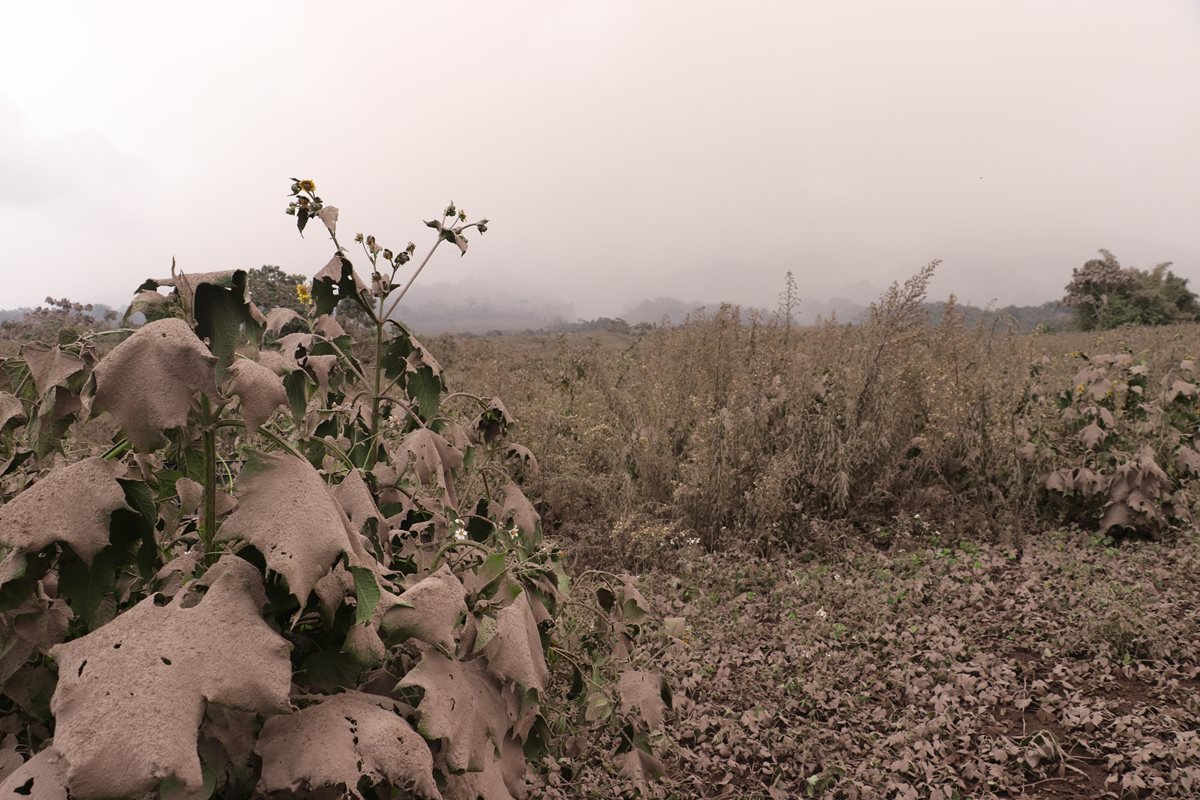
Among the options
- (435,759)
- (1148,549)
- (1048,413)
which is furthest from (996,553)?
(435,759)

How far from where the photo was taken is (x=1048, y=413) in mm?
5500

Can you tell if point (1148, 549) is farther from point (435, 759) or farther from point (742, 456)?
point (435, 759)

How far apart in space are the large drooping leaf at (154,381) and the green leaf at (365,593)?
0.31 m

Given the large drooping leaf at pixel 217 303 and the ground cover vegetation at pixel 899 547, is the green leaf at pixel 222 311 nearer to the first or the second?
the large drooping leaf at pixel 217 303

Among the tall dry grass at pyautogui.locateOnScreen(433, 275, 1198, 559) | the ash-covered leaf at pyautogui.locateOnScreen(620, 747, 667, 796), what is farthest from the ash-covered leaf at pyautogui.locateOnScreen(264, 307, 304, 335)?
the tall dry grass at pyautogui.locateOnScreen(433, 275, 1198, 559)

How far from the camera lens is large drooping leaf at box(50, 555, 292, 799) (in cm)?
78

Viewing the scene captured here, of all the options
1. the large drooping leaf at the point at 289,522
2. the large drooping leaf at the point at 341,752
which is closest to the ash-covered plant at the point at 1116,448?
the large drooping leaf at the point at 341,752

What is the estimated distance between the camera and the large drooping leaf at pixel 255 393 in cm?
94

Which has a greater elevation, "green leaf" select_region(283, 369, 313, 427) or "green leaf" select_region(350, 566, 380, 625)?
"green leaf" select_region(283, 369, 313, 427)

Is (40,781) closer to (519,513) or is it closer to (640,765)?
(519,513)

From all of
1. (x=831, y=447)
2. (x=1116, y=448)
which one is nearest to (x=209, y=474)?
(x=831, y=447)

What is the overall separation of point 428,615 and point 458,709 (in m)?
0.17

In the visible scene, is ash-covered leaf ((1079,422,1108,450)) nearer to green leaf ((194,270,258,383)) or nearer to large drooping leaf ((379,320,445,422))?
large drooping leaf ((379,320,445,422))

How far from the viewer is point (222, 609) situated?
94 cm
